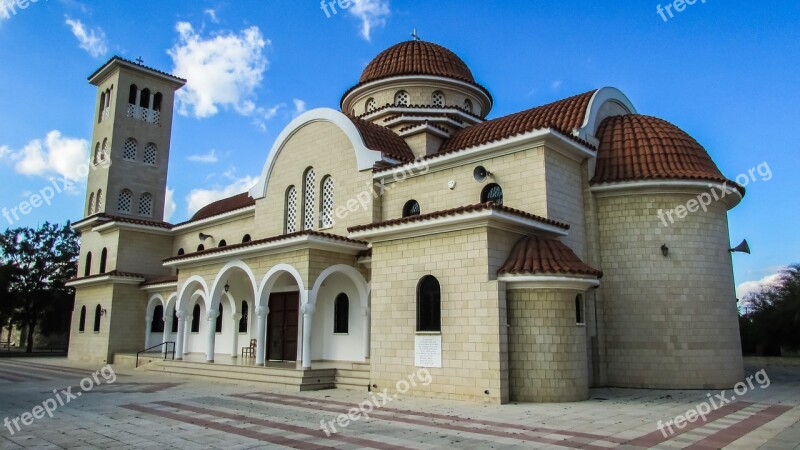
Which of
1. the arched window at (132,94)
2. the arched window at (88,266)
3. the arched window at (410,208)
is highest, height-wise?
the arched window at (132,94)

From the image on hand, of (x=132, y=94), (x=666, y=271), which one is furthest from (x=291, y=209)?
(x=132, y=94)

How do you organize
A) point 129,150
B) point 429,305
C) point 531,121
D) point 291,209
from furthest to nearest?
point 129,150, point 291,209, point 531,121, point 429,305

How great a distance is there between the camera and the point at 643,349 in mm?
13570

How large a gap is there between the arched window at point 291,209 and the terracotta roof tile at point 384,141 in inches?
125

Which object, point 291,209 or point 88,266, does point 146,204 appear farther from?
point 291,209

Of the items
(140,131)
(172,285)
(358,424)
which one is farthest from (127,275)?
(358,424)

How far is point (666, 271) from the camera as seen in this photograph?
13758mm

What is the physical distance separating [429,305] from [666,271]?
19.7 feet

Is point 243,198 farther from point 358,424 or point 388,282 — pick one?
point 358,424

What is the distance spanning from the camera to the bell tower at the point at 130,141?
26.5 m

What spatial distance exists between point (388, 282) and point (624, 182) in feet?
20.9

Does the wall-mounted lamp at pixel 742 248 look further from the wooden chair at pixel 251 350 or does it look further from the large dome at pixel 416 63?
the wooden chair at pixel 251 350

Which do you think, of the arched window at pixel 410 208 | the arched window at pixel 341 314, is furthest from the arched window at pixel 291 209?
the arched window at pixel 410 208

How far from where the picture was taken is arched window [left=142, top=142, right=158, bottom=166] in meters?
27.5
